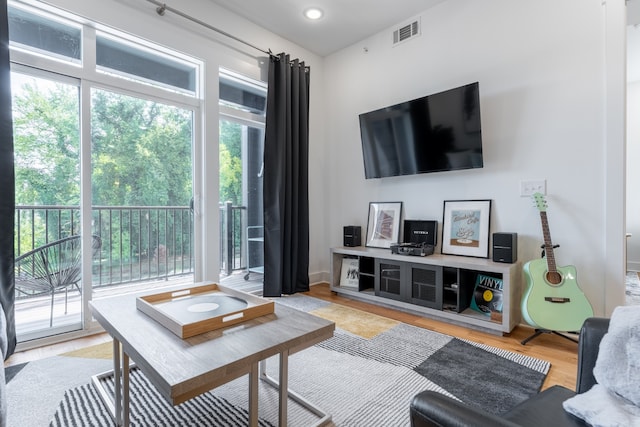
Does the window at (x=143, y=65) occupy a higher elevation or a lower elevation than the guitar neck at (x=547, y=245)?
higher

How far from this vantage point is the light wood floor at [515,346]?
5.81ft

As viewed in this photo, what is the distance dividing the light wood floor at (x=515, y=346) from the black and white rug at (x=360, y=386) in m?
0.10

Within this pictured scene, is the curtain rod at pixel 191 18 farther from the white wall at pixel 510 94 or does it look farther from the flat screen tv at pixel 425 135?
the flat screen tv at pixel 425 135

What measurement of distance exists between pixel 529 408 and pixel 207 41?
329cm

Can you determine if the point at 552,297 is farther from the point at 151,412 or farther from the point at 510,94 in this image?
the point at 151,412

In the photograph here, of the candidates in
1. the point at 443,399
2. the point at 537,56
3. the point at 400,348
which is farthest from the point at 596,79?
the point at 443,399

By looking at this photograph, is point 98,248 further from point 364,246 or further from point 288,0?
point 288,0

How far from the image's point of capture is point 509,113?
2.55 meters

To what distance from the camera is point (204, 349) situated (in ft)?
3.37

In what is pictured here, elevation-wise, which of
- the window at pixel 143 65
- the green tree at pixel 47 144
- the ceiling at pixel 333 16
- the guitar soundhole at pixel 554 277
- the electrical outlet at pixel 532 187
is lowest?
the guitar soundhole at pixel 554 277

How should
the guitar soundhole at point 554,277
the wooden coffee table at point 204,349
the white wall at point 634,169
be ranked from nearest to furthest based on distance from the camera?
the wooden coffee table at point 204,349 < the guitar soundhole at point 554,277 < the white wall at point 634,169

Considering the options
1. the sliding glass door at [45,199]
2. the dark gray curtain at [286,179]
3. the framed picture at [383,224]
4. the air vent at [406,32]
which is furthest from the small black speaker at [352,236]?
the sliding glass door at [45,199]

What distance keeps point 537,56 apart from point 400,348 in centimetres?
238

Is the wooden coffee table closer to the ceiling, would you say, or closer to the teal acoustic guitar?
the teal acoustic guitar
